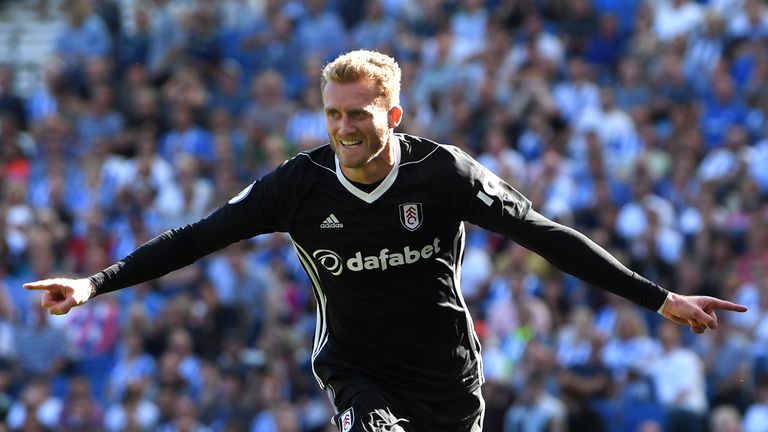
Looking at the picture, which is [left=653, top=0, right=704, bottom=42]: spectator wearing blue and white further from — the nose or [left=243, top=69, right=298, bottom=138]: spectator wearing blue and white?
the nose

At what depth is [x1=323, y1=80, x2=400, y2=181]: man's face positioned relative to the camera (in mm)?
5969

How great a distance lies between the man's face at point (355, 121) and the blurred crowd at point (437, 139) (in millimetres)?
6725

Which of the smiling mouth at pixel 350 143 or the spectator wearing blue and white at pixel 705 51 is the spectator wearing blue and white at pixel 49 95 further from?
the smiling mouth at pixel 350 143

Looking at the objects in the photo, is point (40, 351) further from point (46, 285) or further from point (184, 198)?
point (46, 285)

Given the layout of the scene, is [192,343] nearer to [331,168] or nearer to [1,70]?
[1,70]

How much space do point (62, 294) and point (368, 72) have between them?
1641 millimetres

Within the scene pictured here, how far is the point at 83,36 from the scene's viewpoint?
18.5 meters

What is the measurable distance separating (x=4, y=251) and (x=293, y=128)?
3.56 meters

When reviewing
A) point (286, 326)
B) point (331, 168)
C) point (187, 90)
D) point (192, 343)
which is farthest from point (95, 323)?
point (331, 168)

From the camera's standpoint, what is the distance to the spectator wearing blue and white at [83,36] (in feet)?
60.0

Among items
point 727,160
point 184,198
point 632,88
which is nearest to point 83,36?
point 184,198

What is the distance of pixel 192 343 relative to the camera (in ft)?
47.0

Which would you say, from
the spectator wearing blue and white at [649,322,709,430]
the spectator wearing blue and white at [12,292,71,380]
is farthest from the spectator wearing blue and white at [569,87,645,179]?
the spectator wearing blue and white at [12,292,71,380]

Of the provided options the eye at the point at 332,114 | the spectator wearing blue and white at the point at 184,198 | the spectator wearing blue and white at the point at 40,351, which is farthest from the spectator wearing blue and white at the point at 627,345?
the eye at the point at 332,114
